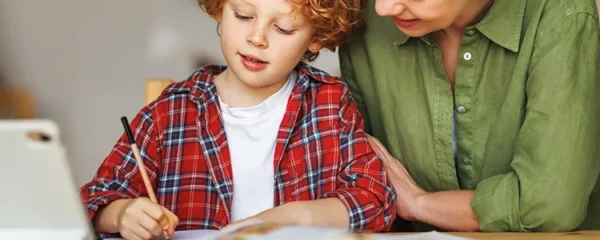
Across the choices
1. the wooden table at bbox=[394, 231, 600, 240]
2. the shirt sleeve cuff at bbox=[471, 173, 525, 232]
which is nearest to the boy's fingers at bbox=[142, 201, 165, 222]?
the wooden table at bbox=[394, 231, 600, 240]

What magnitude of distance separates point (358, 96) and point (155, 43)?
1.83m

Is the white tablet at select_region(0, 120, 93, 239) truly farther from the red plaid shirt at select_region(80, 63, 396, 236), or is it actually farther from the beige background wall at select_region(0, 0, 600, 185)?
the beige background wall at select_region(0, 0, 600, 185)

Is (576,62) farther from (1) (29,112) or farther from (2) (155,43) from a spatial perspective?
(1) (29,112)

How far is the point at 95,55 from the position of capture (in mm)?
3180

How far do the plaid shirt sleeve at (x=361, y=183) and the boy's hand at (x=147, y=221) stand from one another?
289mm

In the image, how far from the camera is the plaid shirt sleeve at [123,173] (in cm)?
121

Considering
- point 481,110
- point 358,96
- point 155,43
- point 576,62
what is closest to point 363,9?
point 358,96

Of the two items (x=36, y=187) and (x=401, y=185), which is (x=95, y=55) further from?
(x=36, y=187)

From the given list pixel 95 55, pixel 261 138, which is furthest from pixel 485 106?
pixel 95 55

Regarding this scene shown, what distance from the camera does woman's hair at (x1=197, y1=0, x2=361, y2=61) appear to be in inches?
50.7

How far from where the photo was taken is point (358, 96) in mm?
1557

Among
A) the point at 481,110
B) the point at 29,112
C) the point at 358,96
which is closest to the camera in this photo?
the point at 481,110

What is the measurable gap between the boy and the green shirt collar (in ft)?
0.70

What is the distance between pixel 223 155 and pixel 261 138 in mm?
66
